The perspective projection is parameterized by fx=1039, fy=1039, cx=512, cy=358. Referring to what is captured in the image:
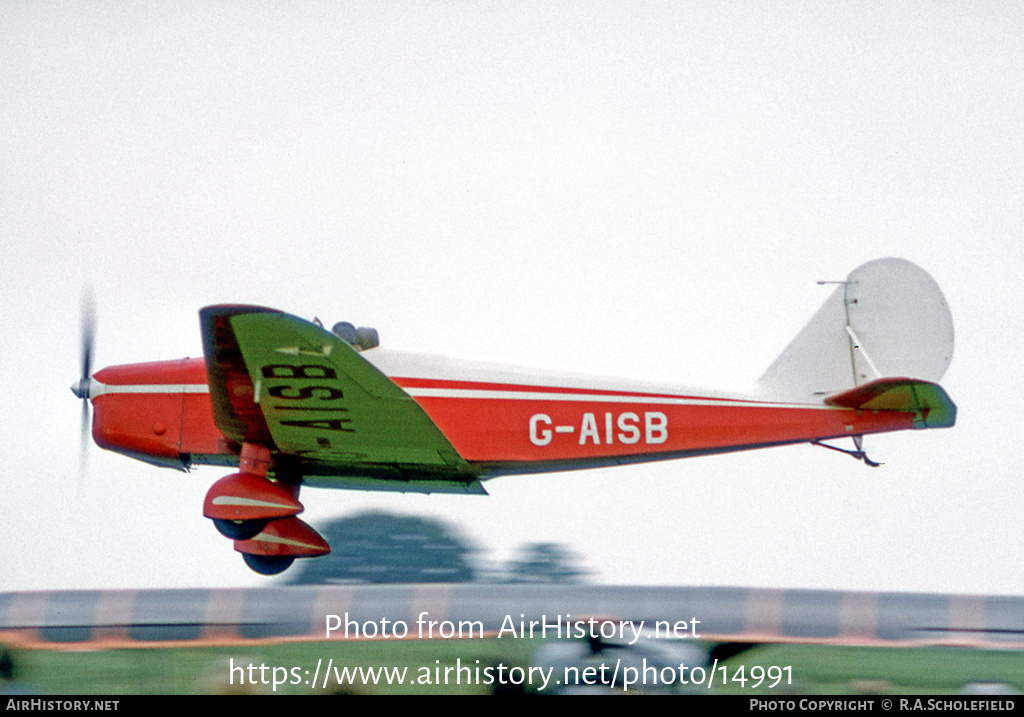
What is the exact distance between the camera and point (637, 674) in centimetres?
625

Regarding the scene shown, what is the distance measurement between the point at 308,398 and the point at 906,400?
4386 millimetres

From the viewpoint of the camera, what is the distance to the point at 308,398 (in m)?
7.49

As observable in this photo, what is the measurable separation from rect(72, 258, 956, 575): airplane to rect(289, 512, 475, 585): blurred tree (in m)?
3.34

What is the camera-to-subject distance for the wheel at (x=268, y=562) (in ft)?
27.3

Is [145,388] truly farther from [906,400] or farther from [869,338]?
[906,400]

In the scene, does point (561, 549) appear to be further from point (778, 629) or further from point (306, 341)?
point (306, 341)

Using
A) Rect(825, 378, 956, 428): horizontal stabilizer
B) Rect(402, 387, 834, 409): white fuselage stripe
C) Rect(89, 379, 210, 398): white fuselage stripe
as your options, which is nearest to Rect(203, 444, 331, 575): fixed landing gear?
Rect(89, 379, 210, 398): white fuselage stripe

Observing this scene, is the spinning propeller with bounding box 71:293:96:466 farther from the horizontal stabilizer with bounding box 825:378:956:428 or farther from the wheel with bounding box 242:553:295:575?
the horizontal stabilizer with bounding box 825:378:956:428

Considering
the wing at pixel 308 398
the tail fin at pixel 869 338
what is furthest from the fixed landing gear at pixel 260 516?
the tail fin at pixel 869 338

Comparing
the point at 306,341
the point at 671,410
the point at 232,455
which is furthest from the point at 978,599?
the point at 232,455

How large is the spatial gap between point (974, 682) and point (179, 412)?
6.09 m

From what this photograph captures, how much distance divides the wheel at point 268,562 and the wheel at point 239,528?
0.26m

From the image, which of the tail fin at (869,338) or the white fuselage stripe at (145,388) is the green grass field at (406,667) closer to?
the tail fin at (869,338)

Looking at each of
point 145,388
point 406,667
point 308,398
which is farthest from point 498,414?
point 145,388
